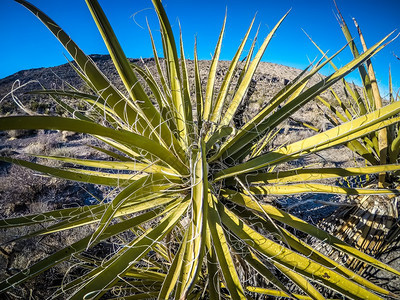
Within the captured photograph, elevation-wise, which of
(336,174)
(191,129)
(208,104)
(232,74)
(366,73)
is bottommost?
(336,174)

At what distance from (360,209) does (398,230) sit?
27cm

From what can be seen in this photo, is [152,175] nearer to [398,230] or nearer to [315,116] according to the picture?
[398,230]

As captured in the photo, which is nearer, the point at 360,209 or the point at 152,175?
the point at 152,175

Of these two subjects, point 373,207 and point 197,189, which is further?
point 373,207

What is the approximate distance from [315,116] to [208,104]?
757 centimetres

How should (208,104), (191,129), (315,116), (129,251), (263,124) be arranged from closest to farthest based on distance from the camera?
(129,251) → (263,124) → (191,129) → (208,104) → (315,116)

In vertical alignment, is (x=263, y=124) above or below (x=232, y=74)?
below

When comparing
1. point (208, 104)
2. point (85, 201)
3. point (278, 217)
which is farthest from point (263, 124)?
point (85, 201)

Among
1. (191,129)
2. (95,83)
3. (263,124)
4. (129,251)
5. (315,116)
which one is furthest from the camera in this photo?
(315,116)

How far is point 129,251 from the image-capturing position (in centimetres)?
116

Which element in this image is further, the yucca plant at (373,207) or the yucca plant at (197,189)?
the yucca plant at (373,207)

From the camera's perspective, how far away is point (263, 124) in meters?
1.54

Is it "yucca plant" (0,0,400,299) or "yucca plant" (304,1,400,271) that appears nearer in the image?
"yucca plant" (0,0,400,299)

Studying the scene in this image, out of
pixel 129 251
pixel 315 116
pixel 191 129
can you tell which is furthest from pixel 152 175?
pixel 315 116
